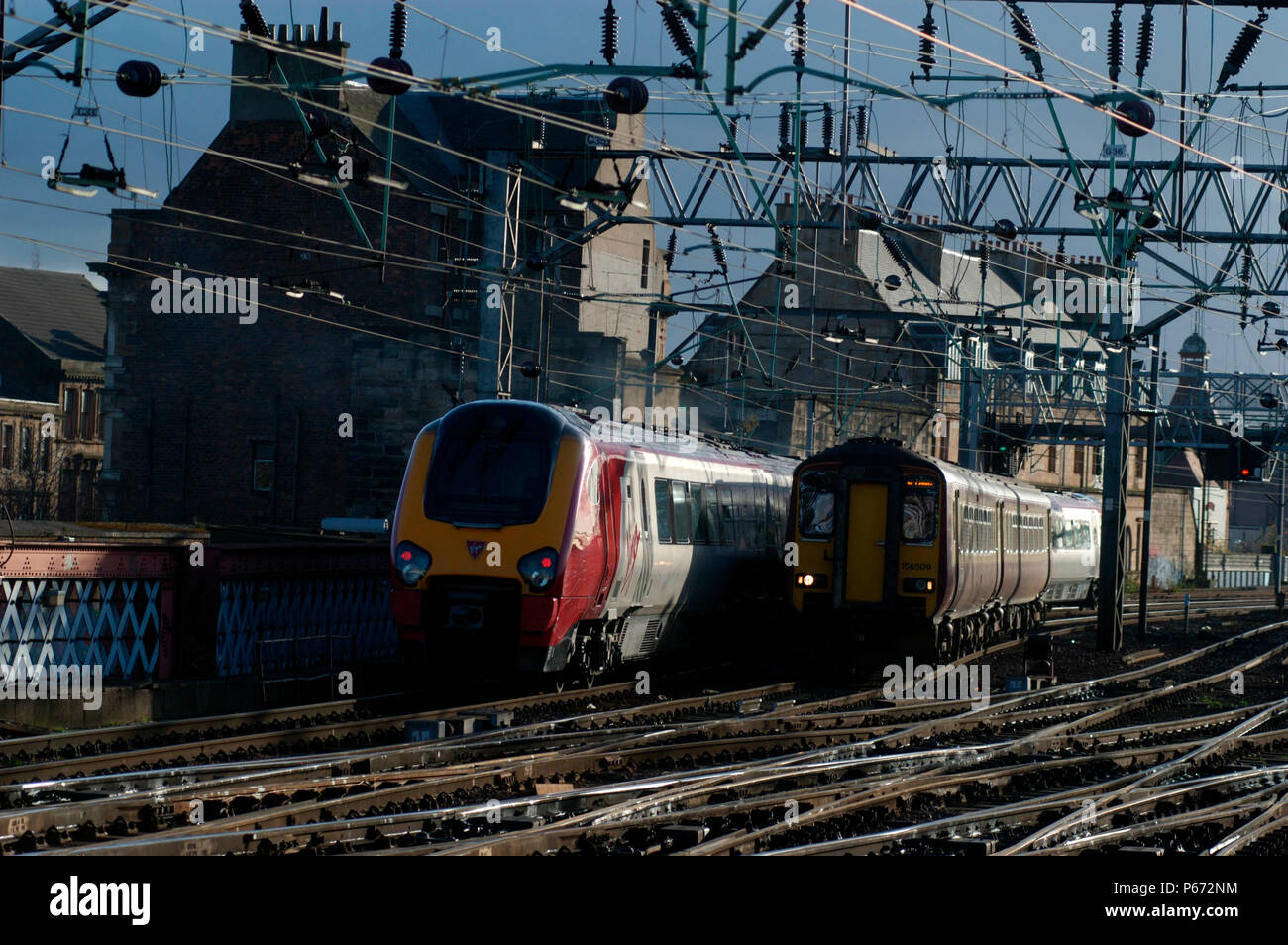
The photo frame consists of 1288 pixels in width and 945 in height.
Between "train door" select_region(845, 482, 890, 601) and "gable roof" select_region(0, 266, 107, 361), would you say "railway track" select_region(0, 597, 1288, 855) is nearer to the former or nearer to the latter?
"train door" select_region(845, 482, 890, 601)

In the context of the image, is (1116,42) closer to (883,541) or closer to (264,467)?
(883,541)

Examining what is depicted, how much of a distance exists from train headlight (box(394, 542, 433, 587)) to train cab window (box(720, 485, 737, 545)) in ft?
20.3

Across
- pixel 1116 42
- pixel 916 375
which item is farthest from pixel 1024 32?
pixel 916 375

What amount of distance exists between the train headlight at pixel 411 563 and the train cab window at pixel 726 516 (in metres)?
6.19

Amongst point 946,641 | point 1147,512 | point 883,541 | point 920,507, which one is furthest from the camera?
point 1147,512

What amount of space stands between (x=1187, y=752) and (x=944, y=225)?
13718 millimetres

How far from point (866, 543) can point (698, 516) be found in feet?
7.70

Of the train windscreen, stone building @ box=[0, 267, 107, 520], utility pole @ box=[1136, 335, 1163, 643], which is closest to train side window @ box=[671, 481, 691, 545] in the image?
the train windscreen

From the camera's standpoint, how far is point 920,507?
70.7ft

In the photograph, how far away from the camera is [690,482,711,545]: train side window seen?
21016 mm

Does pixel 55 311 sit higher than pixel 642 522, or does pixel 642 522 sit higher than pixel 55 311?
pixel 55 311

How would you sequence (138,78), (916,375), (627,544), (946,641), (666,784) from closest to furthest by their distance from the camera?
(666,784) < (138,78) < (627,544) < (946,641) < (916,375)

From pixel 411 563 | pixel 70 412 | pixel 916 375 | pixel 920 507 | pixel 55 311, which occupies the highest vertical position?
pixel 55 311
